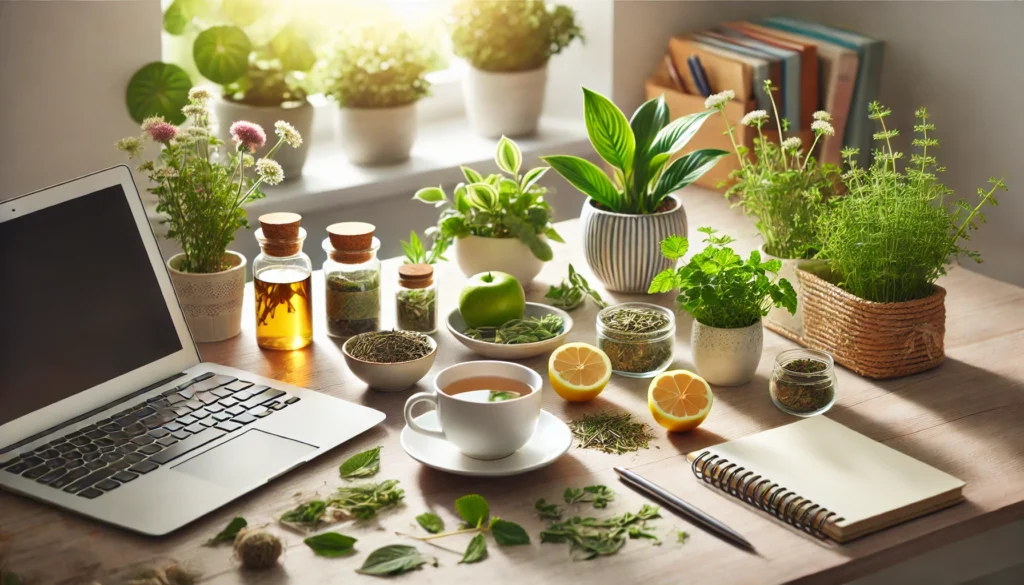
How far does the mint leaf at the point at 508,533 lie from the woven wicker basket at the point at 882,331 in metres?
0.58

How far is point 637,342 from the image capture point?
1410mm

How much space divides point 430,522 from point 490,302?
0.49 m

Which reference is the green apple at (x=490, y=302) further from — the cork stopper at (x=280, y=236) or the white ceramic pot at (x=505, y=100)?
the white ceramic pot at (x=505, y=100)

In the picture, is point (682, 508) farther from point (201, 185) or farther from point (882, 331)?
point (201, 185)

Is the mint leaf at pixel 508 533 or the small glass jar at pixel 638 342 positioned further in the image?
the small glass jar at pixel 638 342

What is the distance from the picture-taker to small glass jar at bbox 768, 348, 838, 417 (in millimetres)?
1309

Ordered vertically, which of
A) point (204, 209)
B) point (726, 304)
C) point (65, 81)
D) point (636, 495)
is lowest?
point (636, 495)

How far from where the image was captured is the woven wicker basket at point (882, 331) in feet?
4.52

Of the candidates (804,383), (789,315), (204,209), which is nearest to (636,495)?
(804,383)

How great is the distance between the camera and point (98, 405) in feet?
4.22

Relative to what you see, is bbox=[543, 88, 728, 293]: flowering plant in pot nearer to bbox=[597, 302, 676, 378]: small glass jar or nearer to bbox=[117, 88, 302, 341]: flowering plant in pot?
bbox=[597, 302, 676, 378]: small glass jar

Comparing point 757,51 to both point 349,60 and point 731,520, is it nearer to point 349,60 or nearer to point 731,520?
point 349,60

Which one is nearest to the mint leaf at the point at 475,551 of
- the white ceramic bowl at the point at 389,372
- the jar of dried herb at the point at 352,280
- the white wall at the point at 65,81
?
the white ceramic bowl at the point at 389,372

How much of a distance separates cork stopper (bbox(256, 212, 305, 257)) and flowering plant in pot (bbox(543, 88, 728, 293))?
0.40 m
